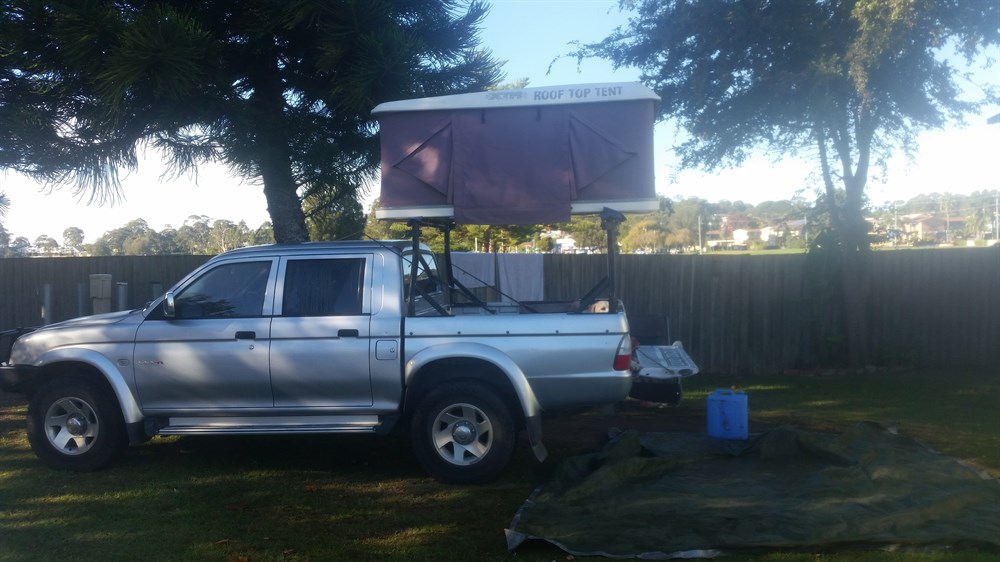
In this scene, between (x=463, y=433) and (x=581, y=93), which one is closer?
(x=463, y=433)

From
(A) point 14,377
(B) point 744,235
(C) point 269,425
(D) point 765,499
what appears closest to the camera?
(D) point 765,499

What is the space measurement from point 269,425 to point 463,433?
163 centimetres

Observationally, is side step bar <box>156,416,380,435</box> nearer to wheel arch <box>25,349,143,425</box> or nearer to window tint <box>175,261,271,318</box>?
wheel arch <box>25,349,143,425</box>

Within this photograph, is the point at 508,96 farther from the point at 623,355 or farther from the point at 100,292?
the point at 100,292

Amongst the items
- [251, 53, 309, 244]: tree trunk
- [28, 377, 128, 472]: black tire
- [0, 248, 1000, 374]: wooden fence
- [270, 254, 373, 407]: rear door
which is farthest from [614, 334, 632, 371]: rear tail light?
[0, 248, 1000, 374]: wooden fence

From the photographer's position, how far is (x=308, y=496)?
661 cm

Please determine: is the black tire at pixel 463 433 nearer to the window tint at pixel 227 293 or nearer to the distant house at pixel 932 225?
the window tint at pixel 227 293

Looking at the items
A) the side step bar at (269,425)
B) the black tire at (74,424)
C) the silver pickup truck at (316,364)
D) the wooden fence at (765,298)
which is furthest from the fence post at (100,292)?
the side step bar at (269,425)

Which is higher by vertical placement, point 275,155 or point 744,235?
point 275,155

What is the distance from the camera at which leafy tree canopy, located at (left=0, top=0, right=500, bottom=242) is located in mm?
8734

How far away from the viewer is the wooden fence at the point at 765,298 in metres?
13.1

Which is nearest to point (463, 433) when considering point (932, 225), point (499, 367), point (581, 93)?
point (499, 367)

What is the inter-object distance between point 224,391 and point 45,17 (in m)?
4.96

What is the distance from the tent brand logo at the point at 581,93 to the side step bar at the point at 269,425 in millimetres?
3062
